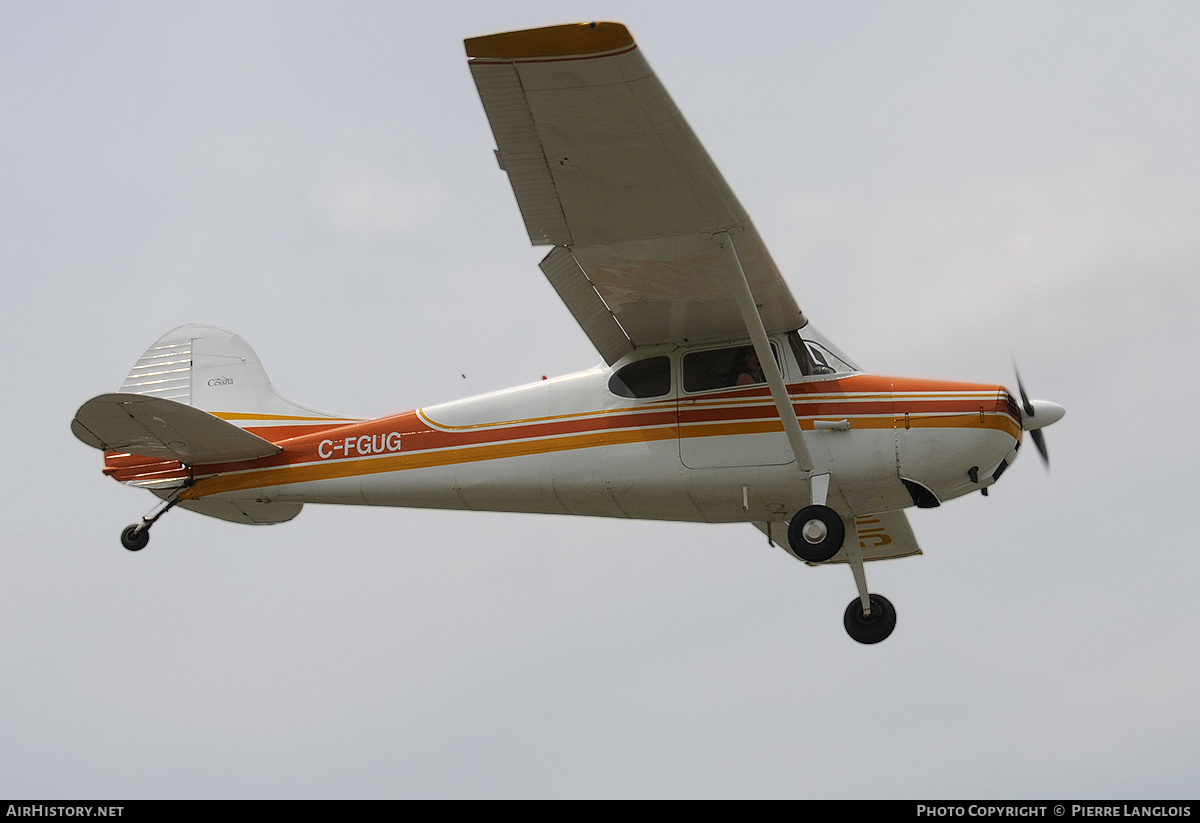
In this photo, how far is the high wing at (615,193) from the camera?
345 inches

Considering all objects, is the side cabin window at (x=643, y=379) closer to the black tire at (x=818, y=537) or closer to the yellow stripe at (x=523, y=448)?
the yellow stripe at (x=523, y=448)

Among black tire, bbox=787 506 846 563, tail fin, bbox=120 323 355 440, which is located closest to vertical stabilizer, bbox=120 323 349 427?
tail fin, bbox=120 323 355 440

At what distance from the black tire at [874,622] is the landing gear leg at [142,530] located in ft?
20.4

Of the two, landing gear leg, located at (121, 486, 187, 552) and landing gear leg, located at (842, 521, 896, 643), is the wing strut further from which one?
landing gear leg, located at (121, 486, 187, 552)

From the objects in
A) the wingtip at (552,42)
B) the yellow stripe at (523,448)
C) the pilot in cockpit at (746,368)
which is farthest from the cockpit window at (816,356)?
the wingtip at (552,42)

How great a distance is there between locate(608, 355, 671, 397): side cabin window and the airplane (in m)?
0.02

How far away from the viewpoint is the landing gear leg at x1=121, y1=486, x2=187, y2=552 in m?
12.7

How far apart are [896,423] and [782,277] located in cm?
149

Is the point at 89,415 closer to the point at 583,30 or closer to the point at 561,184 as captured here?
the point at 561,184

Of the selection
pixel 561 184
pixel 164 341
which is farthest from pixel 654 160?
pixel 164 341

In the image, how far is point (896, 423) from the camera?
36.9ft

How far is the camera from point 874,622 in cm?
1238

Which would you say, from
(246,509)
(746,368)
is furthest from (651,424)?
(246,509)

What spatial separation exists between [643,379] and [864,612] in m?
2.89
